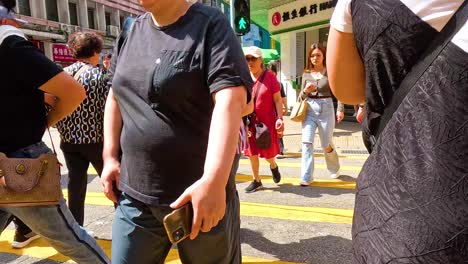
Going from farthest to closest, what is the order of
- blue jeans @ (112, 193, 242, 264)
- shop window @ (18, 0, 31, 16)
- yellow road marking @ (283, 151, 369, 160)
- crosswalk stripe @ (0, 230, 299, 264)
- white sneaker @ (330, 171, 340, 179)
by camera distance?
shop window @ (18, 0, 31, 16)
yellow road marking @ (283, 151, 369, 160)
white sneaker @ (330, 171, 340, 179)
crosswalk stripe @ (0, 230, 299, 264)
blue jeans @ (112, 193, 242, 264)

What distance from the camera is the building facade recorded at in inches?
1070

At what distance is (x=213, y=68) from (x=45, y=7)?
3108 cm

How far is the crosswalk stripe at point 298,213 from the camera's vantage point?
14.3ft

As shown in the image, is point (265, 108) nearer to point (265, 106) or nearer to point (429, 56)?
point (265, 106)

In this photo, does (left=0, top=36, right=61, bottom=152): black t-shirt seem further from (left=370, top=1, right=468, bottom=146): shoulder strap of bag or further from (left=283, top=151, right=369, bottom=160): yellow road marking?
(left=283, top=151, right=369, bottom=160): yellow road marking

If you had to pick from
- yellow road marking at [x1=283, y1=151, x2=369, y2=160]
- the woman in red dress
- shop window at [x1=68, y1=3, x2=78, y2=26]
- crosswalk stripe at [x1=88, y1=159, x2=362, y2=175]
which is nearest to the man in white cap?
the woman in red dress

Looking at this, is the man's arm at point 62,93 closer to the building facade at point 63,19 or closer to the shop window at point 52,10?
the building facade at point 63,19

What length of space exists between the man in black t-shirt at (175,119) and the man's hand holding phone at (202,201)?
2 cm

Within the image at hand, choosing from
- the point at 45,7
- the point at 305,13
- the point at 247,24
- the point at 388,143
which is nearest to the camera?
the point at 388,143

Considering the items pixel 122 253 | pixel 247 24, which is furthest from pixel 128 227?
pixel 247 24

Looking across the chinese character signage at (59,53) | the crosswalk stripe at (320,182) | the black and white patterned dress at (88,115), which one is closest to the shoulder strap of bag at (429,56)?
the black and white patterned dress at (88,115)

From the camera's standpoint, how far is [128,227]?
1.79m

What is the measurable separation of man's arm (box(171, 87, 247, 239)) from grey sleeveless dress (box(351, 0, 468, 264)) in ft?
1.55

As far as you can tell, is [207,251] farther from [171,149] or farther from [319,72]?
[319,72]
